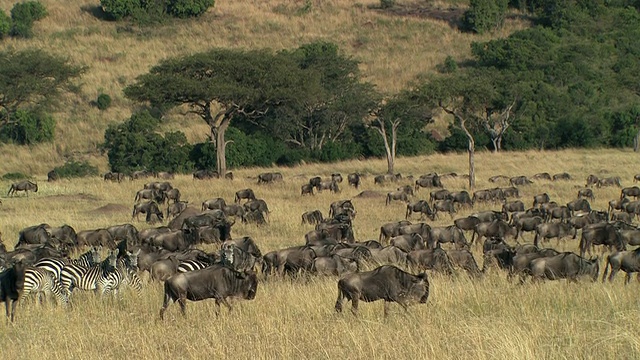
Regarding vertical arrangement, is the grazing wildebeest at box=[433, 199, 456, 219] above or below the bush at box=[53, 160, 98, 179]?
above

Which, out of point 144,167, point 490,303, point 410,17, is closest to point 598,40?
point 410,17

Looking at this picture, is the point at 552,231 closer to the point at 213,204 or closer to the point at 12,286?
the point at 213,204

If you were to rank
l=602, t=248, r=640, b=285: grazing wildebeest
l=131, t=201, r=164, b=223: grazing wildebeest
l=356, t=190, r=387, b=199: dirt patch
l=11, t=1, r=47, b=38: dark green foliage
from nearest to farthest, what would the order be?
l=602, t=248, r=640, b=285: grazing wildebeest
l=131, t=201, r=164, b=223: grazing wildebeest
l=356, t=190, r=387, b=199: dirt patch
l=11, t=1, r=47, b=38: dark green foliage

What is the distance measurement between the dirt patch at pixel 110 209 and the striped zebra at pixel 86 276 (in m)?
16.0

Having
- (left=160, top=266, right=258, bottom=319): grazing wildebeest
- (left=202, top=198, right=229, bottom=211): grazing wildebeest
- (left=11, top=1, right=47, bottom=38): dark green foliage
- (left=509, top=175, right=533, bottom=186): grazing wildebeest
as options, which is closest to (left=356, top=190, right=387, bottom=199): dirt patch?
(left=202, top=198, right=229, bottom=211): grazing wildebeest

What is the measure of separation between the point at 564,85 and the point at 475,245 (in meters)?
47.1

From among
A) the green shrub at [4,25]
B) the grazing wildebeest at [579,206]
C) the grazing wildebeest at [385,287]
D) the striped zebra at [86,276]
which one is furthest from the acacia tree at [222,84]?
the green shrub at [4,25]

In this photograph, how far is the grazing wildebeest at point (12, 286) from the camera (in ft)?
40.1

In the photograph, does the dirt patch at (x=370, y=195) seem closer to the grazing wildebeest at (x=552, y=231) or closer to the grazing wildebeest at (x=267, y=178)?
the grazing wildebeest at (x=267, y=178)

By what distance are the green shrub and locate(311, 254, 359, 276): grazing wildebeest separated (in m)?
66.6

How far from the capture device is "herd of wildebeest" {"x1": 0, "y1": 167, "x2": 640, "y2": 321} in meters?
11.8

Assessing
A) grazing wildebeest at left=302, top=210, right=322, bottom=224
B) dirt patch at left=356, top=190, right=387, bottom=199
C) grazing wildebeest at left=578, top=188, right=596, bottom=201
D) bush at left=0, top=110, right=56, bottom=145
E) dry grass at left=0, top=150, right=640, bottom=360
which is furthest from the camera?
bush at left=0, top=110, right=56, bottom=145

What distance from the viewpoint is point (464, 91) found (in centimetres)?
4256

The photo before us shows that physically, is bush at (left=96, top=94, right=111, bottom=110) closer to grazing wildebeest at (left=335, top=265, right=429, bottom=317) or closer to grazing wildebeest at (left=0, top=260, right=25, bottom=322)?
grazing wildebeest at (left=0, top=260, right=25, bottom=322)
